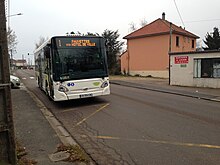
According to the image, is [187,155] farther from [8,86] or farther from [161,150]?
[8,86]

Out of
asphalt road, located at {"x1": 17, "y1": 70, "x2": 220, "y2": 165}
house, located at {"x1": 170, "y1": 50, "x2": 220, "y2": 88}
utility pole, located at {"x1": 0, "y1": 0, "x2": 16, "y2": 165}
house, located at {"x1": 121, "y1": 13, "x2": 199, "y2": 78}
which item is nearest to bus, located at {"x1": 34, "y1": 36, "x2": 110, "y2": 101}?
asphalt road, located at {"x1": 17, "y1": 70, "x2": 220, "y2": 165}

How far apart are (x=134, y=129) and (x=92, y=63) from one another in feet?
16.3

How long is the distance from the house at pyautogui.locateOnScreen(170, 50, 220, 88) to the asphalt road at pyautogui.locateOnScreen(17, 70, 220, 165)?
934 cm

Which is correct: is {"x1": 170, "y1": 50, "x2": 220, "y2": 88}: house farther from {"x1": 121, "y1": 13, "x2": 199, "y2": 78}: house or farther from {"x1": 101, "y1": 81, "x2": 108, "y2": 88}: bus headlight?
{"x1": 121, "y1": 13, "x2": 199, "y2": 78}: house

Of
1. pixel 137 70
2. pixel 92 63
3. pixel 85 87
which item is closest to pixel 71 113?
pixel 85 87

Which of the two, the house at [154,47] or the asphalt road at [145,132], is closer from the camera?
the asphalt road at [145,132]

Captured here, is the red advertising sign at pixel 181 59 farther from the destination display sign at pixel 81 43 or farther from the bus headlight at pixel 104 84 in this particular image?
the destination display sign at pixel 81 43

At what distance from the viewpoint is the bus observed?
11008 mm

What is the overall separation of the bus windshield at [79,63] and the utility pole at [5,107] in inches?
274

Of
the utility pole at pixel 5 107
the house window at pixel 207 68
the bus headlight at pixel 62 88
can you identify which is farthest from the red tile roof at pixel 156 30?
the utility pole at pixel 5 107

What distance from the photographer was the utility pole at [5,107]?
3904mm

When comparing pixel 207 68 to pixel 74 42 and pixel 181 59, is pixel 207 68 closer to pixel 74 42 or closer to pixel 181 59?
pixel 181 59

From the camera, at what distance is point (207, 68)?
19.8 metres

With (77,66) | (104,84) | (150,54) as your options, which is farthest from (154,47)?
(77,66)
